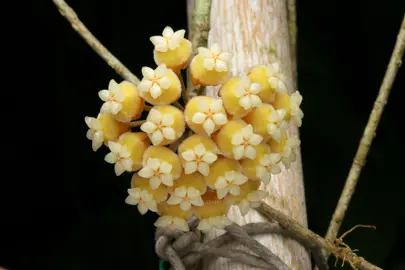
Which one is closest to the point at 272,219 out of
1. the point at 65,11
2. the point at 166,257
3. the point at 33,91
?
the point at 166,257

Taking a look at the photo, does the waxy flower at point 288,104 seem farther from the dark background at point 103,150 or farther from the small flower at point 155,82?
the dark background at point 103,150

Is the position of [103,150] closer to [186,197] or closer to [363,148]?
[363,148]

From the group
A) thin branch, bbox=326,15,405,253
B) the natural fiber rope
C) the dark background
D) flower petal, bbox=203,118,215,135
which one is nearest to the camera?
flower petal, bbox=203,118,215,135

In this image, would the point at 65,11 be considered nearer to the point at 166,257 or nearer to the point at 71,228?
the point at 166,257

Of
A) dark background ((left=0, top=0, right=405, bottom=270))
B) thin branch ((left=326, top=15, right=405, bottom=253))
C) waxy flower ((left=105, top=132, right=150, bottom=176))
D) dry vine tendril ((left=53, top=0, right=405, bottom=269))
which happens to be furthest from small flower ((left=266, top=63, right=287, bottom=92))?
dark background ((left=0, top=0, right=405, bottom=270))

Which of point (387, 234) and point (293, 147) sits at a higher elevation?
point (293, 147)

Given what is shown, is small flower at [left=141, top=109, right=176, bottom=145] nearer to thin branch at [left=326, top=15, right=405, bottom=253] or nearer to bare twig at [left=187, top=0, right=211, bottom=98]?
bare twig at [left=187, top=0, right=211, bottom=98]

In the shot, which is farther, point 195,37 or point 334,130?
point 334,130

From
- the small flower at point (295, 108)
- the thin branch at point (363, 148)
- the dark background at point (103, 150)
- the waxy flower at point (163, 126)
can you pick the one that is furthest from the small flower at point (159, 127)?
the dark background at point (103, 150)
